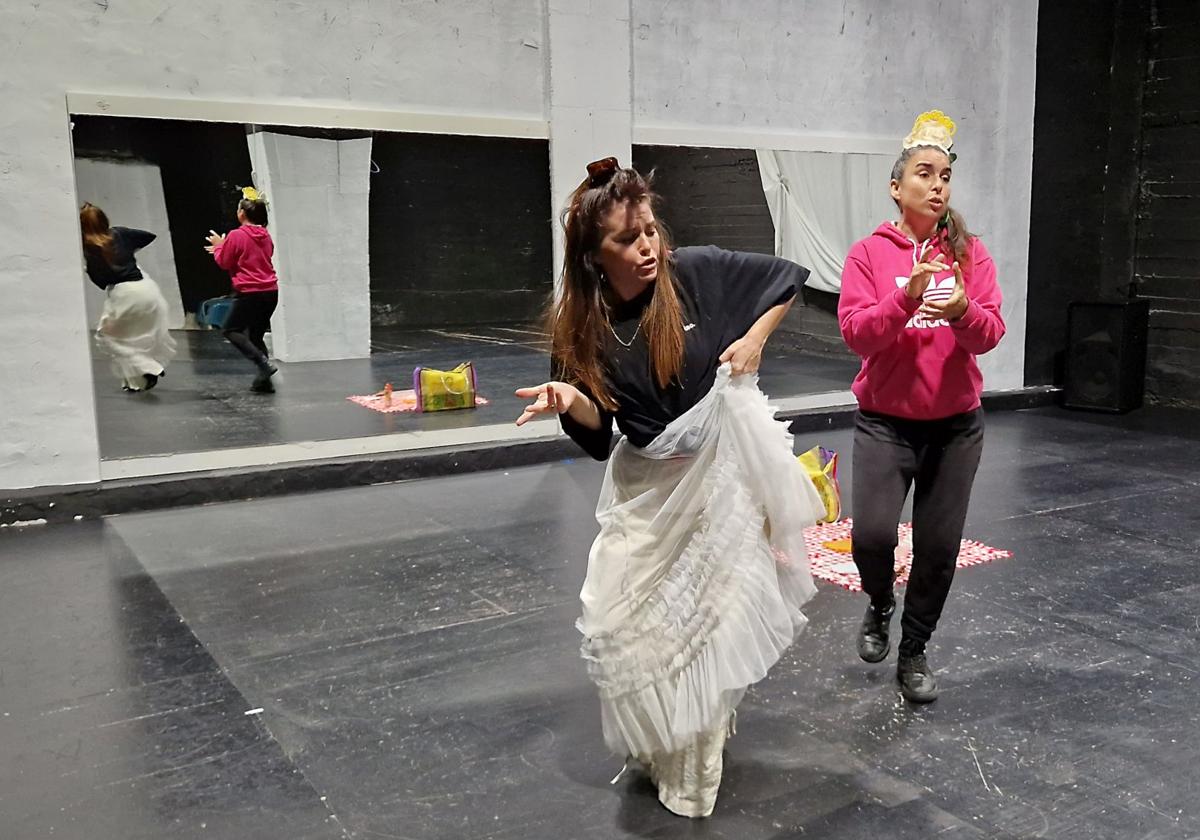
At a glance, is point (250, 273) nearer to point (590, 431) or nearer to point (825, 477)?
point (825, 477)

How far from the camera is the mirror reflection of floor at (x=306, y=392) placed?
5.52m

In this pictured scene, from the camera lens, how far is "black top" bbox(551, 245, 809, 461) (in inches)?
91.8

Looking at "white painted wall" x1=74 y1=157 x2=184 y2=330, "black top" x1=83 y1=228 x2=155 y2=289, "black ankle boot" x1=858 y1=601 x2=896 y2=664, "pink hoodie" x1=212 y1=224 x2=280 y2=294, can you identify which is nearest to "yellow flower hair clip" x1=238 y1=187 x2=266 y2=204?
"pink hoodie" x1=212 y1=224 x2=280 y2=294

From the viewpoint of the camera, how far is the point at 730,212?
8.02 m

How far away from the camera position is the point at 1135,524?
4.67 metres

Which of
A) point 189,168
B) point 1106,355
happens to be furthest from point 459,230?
point 1106,355

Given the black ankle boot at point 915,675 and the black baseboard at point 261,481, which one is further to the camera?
the black baseboard at point 261,481

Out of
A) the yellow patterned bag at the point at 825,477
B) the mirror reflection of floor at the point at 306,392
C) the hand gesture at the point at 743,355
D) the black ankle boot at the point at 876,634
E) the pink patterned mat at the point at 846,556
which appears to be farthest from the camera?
the mirror reflection of floor at the point at 306,392

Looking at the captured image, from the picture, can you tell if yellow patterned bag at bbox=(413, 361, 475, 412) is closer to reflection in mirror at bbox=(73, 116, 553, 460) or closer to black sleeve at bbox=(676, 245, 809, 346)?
reflection in mirror at bbox=(73, 116, 553, 460)

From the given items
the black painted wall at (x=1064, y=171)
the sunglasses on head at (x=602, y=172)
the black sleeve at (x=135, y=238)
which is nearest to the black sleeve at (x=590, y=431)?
the sunglasses on head at (x=602, y=172)

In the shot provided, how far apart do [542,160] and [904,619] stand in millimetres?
4032

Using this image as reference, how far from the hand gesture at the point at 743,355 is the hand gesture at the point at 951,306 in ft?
1.69

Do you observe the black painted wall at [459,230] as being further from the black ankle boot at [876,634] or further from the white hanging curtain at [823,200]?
the black ankle boot at [876,634]

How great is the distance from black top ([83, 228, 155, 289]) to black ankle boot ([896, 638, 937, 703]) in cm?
424
